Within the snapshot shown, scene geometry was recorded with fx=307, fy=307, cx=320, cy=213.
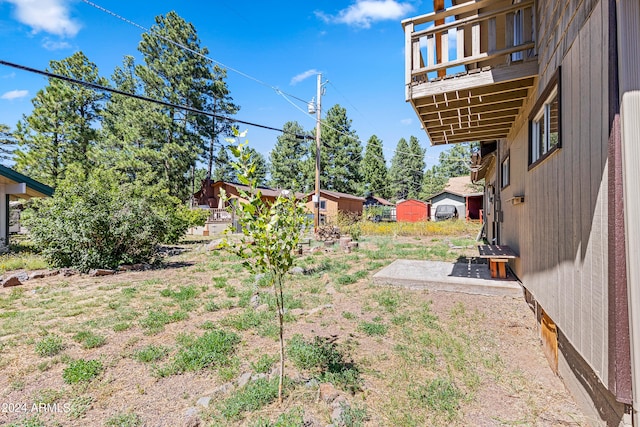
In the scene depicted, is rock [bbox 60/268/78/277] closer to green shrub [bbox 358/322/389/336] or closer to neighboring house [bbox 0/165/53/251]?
neighboring house [bbox 0/165/53/251]

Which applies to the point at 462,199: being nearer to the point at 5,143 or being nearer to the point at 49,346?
the point at 49,346

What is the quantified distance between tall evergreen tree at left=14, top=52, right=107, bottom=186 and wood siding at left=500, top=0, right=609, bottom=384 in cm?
2096

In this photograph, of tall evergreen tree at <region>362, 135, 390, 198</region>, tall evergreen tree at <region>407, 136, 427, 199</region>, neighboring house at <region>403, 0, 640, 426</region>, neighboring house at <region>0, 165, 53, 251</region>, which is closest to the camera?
neighboring house at <region>403, 0, 640, 426</region>

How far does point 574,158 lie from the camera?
2.45m

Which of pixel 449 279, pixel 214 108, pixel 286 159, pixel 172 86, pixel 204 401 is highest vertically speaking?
pixel 172 86

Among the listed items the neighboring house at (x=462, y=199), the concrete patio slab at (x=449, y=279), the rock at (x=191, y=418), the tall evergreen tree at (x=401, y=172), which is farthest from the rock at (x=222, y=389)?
the tall evergreen tree at (x=401, y=172)

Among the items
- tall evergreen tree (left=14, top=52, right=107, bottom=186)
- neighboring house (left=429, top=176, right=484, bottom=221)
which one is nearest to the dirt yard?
tall evergreen tree (left=14, top=52, right=107, bottom=186)

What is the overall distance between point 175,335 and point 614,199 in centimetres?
447

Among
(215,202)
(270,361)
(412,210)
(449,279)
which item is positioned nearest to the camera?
(270,361)

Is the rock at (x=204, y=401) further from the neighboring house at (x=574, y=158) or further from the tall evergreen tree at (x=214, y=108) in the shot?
the tall evergreen tree at (x=214, y=108)

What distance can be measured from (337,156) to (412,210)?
33.8 ft

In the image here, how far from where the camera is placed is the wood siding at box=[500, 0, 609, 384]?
194 cm

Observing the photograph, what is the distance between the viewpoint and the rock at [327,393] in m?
2.52

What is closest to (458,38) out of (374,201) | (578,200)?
(578,200)
